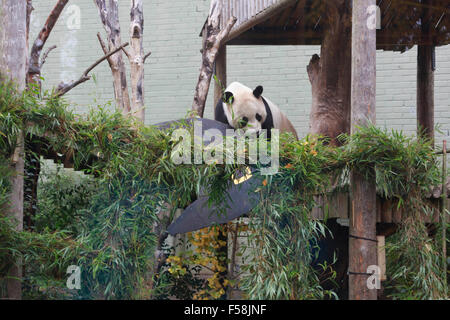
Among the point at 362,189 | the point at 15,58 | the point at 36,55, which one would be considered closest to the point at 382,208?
the point at 362,189

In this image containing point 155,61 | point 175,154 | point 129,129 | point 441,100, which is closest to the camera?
point 175,154

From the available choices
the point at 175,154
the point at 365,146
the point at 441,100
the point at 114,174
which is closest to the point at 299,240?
the point at 365,146

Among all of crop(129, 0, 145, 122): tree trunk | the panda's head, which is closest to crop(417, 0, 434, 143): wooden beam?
the panda's head

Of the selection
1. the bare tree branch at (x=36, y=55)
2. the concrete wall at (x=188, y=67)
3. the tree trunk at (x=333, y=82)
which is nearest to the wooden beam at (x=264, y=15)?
the tree trunk at (x=333, y=82)

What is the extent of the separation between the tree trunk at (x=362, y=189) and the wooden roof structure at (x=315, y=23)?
132 centimetres

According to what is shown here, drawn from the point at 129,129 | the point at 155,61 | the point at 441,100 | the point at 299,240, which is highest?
the point at 155,61

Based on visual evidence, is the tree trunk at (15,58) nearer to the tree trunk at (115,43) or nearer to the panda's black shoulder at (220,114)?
the tree trunk at (115,43)

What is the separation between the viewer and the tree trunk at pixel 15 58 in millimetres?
3215

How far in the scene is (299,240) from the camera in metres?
3.18

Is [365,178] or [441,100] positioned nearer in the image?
[365,178]

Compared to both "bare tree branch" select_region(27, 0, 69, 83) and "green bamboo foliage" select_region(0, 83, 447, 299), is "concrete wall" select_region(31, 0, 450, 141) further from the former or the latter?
"green bamboo foliage" select_region(0, 83, 447, 299)
